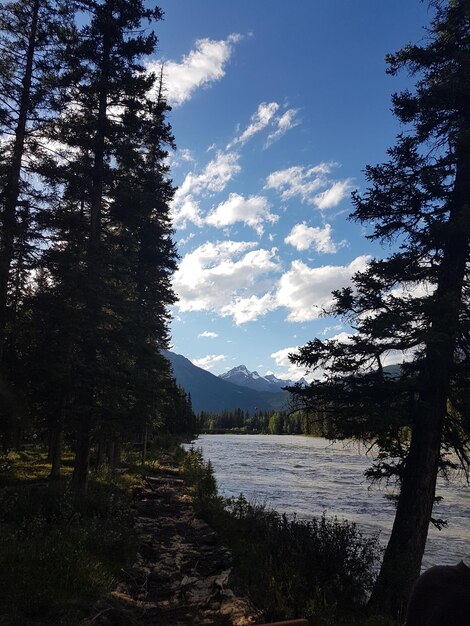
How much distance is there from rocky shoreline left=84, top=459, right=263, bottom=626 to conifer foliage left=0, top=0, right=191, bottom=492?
3.70m

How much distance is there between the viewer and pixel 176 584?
854cm

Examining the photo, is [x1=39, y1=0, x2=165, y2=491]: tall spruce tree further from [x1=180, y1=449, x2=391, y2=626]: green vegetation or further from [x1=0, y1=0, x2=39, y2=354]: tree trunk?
[x1=180, y1=449, x2=391, y2=626]: green vegetation

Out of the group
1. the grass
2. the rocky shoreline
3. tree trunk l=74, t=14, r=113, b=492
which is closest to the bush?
the grass

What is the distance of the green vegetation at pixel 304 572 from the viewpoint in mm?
6855

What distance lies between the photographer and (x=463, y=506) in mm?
22719

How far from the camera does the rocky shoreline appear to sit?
→ 6629mm

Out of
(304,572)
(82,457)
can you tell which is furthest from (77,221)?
(304,572)

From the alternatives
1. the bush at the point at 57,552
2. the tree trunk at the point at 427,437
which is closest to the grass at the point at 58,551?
the bush at the point at 57,552

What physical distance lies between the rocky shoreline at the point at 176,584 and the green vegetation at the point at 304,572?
1.17 ft

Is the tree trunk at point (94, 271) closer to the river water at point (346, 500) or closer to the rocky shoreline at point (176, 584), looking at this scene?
the rocky shoreline at point (176, 584)

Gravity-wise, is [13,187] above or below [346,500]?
above

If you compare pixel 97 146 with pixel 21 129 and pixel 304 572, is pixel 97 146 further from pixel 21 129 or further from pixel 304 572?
pixel 304 572

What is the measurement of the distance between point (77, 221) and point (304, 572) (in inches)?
518

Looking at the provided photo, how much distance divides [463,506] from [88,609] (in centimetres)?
2231
